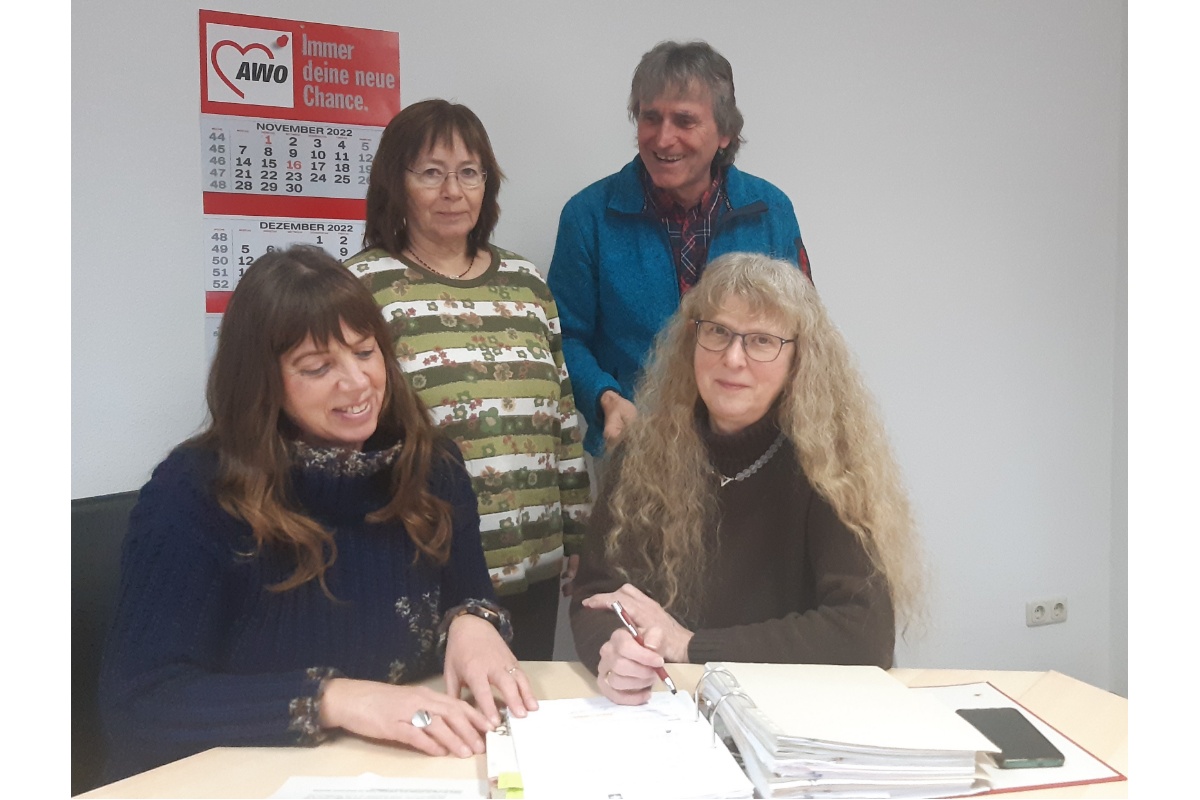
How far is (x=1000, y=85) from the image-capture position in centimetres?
253

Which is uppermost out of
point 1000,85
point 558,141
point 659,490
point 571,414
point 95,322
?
point 1000,85

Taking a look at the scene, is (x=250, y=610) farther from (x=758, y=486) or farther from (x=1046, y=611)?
(x=1046, y=611)

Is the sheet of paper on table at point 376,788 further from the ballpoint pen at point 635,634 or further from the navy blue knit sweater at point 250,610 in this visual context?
the ballpoint pen at point 635,634

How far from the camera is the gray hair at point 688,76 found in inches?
69.3

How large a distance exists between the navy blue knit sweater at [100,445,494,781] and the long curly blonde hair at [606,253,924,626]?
0.29m

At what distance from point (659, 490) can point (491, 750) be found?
61cm

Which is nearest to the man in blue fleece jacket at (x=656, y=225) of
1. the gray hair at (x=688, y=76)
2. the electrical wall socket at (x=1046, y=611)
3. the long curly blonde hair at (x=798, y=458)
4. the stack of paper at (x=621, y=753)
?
the gray hair at (x=688, y=76)

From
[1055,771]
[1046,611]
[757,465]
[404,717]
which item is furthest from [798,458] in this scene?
[1046,611]

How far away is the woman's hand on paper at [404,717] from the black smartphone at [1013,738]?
1.84 ft

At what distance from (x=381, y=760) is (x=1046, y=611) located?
93.8 inches

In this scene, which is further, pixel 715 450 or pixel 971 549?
pixel 971 549

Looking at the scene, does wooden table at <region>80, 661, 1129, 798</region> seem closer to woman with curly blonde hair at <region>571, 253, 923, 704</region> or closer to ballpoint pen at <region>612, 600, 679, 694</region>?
ballpoint pen at <region>612, 600, 679, 694</region>

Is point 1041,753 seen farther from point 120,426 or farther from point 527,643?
point 120,426
